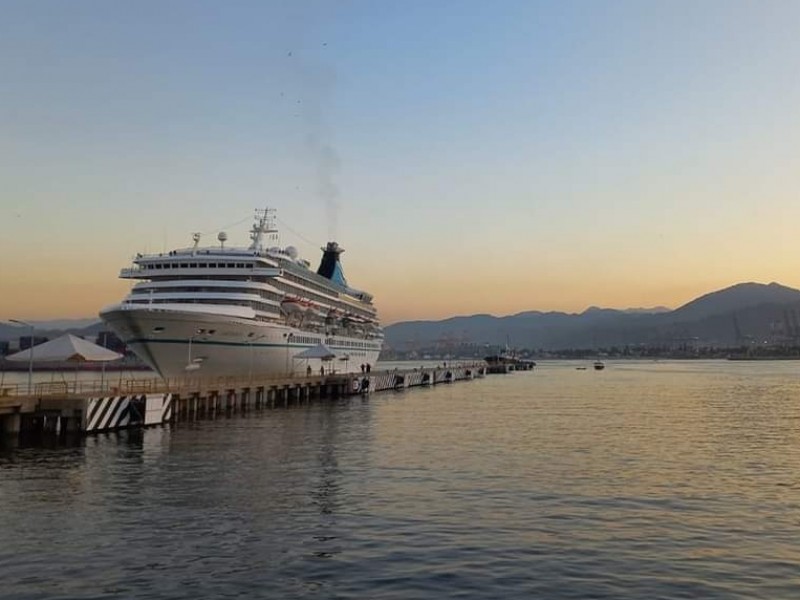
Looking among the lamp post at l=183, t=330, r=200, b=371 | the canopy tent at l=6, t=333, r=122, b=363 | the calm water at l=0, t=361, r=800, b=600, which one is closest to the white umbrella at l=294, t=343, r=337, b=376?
the lamp post at l=183, t=330, r=200, b=371

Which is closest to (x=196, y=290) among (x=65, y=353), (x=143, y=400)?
(x=143, y=400)

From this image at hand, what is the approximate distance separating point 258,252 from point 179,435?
2942 centimetres

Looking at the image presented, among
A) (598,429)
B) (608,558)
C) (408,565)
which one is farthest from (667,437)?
(408,565)

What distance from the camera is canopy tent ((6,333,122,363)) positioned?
3147 cm

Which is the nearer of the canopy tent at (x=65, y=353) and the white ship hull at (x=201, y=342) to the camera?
the canopy tent at (x=65, y=353)

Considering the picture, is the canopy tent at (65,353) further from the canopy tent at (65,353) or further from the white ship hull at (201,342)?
the white ship hull at (201,342)

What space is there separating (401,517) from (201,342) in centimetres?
3822

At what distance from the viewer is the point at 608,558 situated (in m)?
13.9

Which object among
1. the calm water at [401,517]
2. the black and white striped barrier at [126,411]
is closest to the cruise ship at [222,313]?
the black and white striped barrier at [126,411]

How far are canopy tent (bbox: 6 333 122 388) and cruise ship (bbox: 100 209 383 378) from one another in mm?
15507

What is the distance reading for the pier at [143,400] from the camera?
31.5m

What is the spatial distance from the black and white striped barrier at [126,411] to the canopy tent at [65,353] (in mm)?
1948

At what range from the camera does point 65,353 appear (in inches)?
1243

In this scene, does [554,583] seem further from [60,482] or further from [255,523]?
[60,482]
